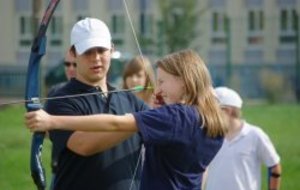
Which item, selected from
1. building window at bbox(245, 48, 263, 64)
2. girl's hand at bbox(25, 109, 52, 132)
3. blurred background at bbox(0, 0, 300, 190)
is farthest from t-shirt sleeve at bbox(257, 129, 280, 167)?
building window at bbox(245, 48, 263, 64)

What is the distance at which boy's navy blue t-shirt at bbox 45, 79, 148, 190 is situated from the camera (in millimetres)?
3627

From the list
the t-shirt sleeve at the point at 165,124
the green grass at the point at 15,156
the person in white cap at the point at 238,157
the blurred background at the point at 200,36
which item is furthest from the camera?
the blurred background at the point at 200,36

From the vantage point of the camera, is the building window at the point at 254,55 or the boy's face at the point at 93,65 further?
the building window at the point at 254,55

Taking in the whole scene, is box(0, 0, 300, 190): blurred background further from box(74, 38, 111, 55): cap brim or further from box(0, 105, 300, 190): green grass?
box(74, 38, 111, 55): cap brim

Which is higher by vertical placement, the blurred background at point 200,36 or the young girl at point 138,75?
the young girl at point 138,75

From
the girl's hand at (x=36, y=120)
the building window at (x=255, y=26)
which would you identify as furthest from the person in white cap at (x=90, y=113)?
the building window at (x=255, y=26)

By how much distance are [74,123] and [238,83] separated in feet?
76.2

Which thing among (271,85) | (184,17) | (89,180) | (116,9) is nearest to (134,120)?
(89,180)

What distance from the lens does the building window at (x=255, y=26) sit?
3266 cm

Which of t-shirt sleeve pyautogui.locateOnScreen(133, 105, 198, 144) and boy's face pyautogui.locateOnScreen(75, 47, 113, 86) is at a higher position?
boy's face pyautogui.locateOnScreen(75, 47, 113, 86)

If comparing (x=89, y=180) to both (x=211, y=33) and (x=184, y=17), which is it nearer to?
(x=184, y=17)

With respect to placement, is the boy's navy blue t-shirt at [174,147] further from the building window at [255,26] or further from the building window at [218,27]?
the building window at [255,26]

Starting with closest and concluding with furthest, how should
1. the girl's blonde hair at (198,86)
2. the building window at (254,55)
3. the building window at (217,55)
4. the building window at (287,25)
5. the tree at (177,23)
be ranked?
the girl's blonde hair at (198,86) < the tree at (177,23) < the building window at (217,55) < the building window at (287,25) < the building window at (254,55)

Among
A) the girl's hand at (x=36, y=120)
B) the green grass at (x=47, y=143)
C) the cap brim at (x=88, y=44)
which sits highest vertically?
the cap brim at (x=88, y=44)
